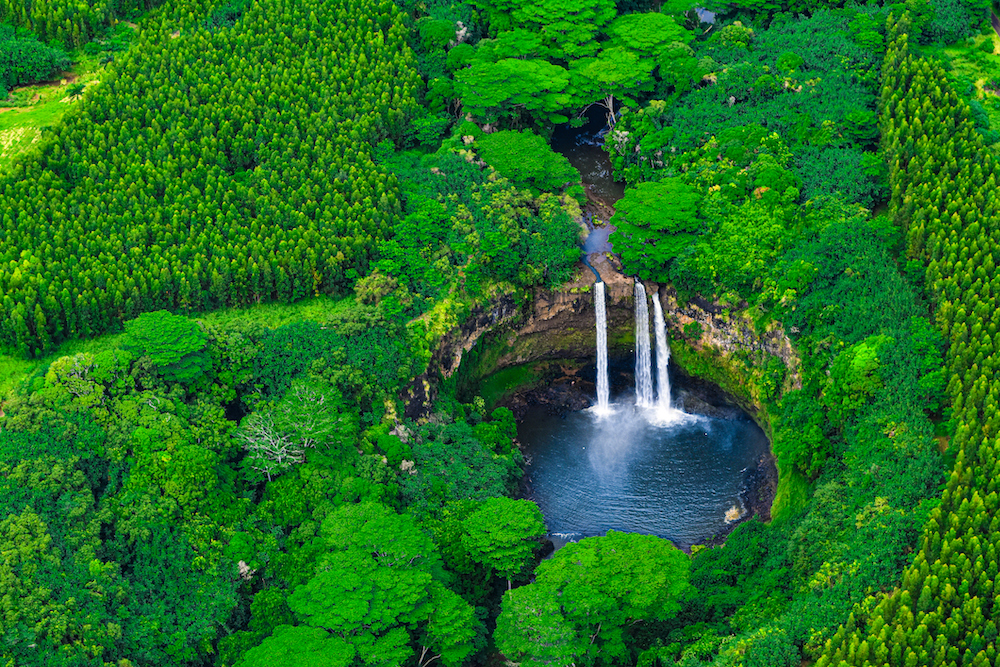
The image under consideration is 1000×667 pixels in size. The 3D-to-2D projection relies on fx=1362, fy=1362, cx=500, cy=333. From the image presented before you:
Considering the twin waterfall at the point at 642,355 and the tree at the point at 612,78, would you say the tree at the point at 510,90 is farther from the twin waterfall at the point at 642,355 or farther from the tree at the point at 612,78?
the twin waterfall at the point at 642,355

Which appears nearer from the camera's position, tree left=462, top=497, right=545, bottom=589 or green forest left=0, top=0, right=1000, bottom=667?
green forest left=0, top=0, right=1000, bottom=667

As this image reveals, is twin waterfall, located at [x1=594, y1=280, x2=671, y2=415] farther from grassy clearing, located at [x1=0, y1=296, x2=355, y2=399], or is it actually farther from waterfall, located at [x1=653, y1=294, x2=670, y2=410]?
grassy clearing, located at [x1=0, y1=296, x2=355, y2=399]

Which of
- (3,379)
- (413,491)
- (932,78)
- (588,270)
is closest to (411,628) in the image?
(413,491)

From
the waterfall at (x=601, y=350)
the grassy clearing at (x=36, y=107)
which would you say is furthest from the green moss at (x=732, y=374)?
the grassy clearing at (x=36, y=107)

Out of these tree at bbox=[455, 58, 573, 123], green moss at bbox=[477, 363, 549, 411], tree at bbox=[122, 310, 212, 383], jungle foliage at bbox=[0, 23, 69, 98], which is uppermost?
jungle foliage at bbox=[0, 23, 69, 98]

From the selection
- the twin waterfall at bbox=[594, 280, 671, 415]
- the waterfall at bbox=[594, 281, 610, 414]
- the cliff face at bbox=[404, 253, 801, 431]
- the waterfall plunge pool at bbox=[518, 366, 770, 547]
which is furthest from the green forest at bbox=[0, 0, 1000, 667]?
the waterfall plunge pool at bbox=[518, 366, 770, 547]

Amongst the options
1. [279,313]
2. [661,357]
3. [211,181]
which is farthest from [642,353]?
[211,181]
